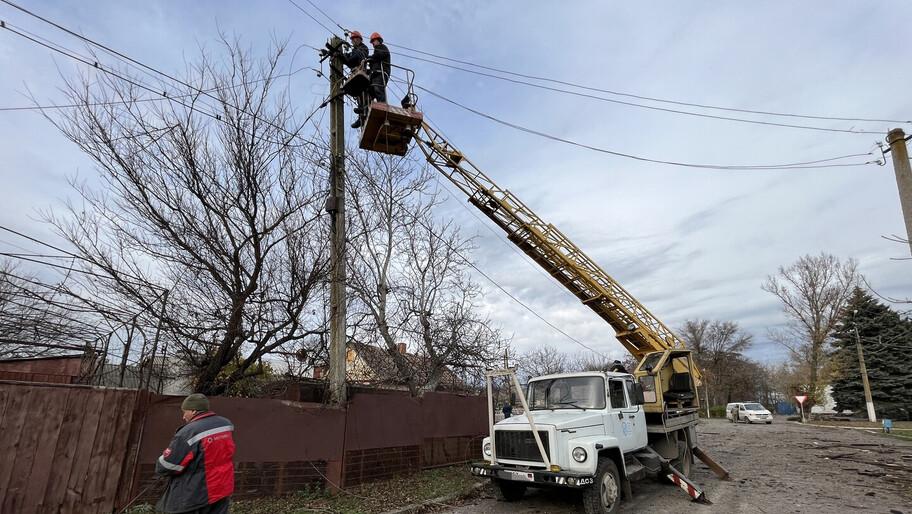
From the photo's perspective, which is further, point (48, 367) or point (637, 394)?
point (48, 367)

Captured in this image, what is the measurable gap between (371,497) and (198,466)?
14.2 ft

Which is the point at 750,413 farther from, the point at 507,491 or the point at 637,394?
the point at 507,491

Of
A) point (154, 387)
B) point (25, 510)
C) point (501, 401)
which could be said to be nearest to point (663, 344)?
point (501, 401)

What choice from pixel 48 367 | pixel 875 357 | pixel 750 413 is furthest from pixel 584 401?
pixel 875 357

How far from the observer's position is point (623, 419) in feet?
28.4

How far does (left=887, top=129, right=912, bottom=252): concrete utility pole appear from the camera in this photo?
8.58m

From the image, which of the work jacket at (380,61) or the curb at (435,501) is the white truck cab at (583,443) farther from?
the work jacket at (380,61)

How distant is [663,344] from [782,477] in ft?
12.4

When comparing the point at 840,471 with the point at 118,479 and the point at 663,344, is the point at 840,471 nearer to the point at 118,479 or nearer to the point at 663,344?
the point at 663,344

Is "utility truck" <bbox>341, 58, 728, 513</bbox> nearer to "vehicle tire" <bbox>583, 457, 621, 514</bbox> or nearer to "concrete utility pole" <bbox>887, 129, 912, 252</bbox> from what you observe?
"vehicle tire" <bbox>583, 457, 621, 514</bbox>

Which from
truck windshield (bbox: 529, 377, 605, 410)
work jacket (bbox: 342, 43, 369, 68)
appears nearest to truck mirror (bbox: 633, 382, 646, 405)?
truck windshield (bbox: 529, 377, 605, 410)

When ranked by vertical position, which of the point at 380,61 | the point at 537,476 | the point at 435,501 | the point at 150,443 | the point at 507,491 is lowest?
the point at 435,501

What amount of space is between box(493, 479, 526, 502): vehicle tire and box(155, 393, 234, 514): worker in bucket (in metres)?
5.22

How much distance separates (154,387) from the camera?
7.96 metres
